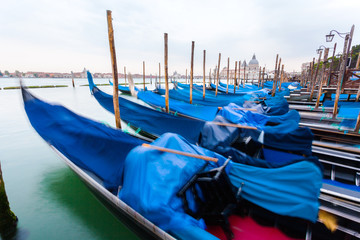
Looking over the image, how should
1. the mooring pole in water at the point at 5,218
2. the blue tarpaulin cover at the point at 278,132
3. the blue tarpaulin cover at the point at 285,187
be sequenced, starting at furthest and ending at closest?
the blue tarpaulin cover at the point at 278,132 < the mooring pole in water at the point at 5,218 < the blue tarpaulin cover at the point at 285,187

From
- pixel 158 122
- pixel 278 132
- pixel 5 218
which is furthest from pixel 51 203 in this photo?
pixel 278 132

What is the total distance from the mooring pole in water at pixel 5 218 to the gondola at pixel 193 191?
0.91 m

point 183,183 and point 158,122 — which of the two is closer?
point 183,183

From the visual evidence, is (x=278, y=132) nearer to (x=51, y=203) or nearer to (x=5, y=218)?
(x=51, y=203)

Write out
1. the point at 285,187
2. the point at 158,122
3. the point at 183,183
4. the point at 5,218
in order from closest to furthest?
the point at 285,187
the point at 183,183
the point at 5,218
the point at 158,122

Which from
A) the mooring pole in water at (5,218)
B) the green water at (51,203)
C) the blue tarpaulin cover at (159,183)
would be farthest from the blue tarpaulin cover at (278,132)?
the mooring pole in water at (5,218)

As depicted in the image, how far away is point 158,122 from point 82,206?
2.43m

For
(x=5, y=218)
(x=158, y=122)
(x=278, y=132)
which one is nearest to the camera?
(x=5, y=218)

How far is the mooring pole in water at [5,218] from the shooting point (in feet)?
6.97

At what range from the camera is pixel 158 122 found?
451 cm

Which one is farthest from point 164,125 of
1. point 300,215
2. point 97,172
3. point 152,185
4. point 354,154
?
point 354,154

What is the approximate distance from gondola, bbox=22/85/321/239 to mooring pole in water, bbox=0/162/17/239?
35.8 inches

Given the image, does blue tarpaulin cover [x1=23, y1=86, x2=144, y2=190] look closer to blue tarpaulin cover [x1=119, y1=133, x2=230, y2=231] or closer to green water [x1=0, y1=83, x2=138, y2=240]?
blue tarpaulin cover [x1=119, y1=133, x2=230, y2=231]

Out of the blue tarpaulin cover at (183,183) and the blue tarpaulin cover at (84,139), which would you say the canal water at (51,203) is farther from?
the blue tarpaulin cover at (183,183)
